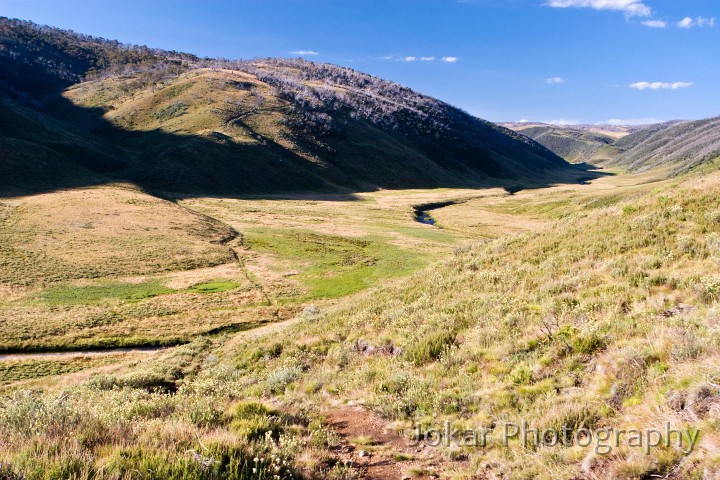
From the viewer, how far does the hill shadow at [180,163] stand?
88.2 meters

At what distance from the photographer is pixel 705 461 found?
14.7 feet

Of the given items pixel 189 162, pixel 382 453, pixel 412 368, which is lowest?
pixel 382 453

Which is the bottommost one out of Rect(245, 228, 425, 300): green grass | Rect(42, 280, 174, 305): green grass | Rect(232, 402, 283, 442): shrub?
Rect(42, 280, 174, 305): green grass

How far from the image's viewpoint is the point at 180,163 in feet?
375

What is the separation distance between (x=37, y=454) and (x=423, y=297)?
1377 centimetres

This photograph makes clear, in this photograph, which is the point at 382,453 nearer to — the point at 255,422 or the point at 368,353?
the point at 255,422

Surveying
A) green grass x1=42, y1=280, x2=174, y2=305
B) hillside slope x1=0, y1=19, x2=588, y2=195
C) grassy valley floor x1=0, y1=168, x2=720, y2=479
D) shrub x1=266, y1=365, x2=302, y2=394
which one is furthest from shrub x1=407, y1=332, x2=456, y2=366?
hillside slope x1=0, y1=19, x2=588, y2=195

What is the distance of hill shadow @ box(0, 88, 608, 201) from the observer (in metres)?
88.2

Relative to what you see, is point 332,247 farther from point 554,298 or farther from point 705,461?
point 705,461

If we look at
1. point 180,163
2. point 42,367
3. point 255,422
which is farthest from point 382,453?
point 180,163

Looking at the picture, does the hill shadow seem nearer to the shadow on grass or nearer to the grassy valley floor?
the shadow on grass

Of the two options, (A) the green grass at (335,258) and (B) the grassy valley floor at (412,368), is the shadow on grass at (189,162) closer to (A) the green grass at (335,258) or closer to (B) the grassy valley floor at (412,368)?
(A) the green grass at (335,258)

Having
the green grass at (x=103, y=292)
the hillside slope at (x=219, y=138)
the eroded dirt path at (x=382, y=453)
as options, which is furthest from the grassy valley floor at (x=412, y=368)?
the hillside slope at (x=219, y=138)

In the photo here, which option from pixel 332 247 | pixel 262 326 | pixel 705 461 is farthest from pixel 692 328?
pixel 332 247
